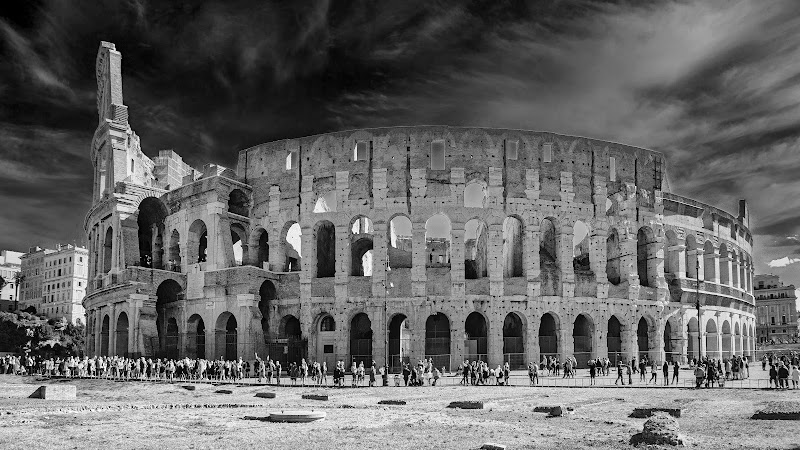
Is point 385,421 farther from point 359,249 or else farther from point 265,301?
point 359,249

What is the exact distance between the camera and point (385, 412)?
24391 mm

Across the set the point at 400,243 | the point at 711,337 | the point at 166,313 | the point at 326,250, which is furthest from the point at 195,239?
the point at 711,337

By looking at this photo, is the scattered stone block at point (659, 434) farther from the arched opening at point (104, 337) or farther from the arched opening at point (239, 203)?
the arched opening at point (104, 337)

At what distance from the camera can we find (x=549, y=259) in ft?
167

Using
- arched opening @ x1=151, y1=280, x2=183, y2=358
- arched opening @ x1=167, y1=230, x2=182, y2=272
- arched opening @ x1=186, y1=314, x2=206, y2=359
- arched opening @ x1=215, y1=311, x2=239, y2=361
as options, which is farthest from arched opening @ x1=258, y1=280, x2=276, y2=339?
arched opening @ x1=167, y1=230, x2=182, y2=272

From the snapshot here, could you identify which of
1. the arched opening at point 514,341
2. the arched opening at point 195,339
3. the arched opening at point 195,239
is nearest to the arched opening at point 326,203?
the arched opening at point 195,239

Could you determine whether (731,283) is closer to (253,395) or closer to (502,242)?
(502,242)

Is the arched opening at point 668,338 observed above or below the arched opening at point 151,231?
below

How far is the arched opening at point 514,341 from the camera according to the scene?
151ft

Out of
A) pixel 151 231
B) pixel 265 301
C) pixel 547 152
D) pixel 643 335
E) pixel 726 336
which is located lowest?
pixel 726 336

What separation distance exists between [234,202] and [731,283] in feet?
122

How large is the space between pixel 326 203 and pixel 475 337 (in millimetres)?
14623

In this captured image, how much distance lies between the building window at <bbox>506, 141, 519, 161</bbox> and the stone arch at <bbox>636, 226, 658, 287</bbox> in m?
10.4

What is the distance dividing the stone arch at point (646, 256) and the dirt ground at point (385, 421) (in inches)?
787
